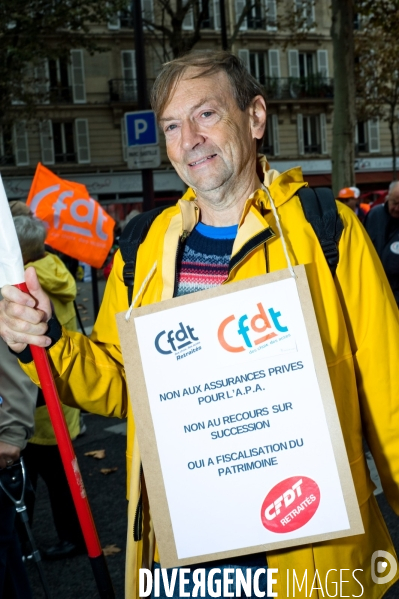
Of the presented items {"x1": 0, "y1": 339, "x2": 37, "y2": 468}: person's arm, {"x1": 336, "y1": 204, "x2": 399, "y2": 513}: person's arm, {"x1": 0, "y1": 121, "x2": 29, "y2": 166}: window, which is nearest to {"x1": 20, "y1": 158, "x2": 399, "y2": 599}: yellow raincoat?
{"x1": 336, "y1": 204, "x2": 399, "y2": 513}: person's arm

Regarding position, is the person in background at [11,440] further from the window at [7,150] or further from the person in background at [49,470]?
the window at [7,150]

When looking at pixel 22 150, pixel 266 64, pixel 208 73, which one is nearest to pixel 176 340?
pixel 208 73

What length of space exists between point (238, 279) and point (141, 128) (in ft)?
30.3

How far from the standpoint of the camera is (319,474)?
1.87 meters

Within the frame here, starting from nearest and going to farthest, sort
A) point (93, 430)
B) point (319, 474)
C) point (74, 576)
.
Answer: point (319, 474), point (74, 576), point (93, 430)

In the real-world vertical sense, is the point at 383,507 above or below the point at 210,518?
below

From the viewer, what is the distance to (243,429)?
190 centimetres

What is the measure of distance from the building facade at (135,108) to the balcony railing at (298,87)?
5 cm

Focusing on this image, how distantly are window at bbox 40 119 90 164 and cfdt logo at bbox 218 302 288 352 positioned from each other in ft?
119

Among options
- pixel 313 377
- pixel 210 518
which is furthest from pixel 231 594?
pixel 313 377

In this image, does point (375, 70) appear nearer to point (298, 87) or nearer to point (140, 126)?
point (298, 87)

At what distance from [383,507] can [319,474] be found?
137 inches

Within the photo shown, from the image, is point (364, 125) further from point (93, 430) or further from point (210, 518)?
point (210, 518)

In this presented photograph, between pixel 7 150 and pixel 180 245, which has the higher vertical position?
pixel 180 245
